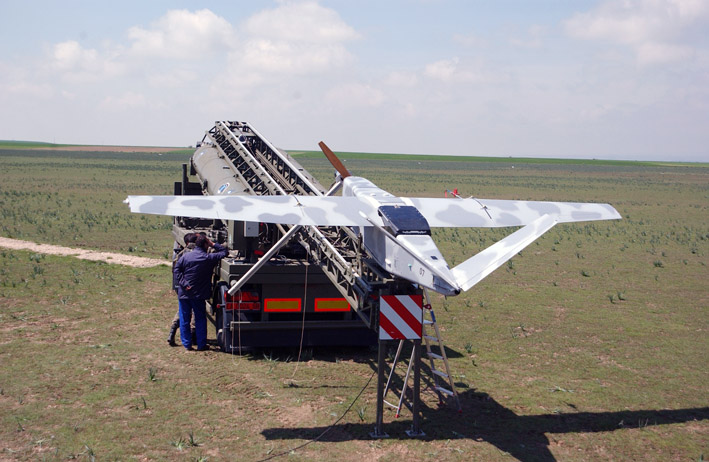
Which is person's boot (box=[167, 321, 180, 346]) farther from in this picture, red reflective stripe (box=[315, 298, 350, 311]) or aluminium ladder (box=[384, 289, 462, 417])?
aluminium ladder (box=[384, 289, 462, 417])

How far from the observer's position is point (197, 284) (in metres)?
11.0

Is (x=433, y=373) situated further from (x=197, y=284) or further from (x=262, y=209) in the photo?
(x=197, y=284)

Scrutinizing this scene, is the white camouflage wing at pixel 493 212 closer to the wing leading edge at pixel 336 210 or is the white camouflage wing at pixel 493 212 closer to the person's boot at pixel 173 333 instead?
the wing leading edge at pixel 336 210

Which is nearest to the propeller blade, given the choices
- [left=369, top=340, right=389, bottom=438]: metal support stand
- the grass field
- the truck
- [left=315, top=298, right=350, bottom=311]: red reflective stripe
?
the truck

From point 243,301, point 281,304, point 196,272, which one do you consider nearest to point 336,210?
point 281,304

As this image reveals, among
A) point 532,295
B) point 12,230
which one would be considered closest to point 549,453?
point 532,295

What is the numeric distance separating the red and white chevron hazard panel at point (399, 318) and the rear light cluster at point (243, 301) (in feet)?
9.91

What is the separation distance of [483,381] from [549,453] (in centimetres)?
263

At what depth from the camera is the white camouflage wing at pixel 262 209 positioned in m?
8.48

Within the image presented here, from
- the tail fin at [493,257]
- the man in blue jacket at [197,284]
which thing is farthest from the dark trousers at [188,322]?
the tail fin at [493,257]

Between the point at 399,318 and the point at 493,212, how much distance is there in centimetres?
310

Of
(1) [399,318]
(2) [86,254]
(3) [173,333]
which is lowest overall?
(3) [173,333]

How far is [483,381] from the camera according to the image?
33.9 feet

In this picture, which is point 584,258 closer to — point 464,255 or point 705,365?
point 464,255
